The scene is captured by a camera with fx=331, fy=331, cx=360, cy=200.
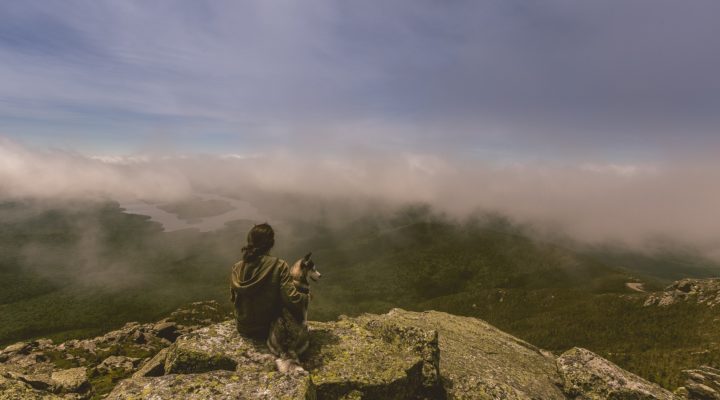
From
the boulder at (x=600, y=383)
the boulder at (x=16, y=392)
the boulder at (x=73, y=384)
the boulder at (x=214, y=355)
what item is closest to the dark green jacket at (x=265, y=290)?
the boulder at (x=214, y=355)

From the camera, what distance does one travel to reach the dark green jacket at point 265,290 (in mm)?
12602

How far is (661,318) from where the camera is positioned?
174 meters

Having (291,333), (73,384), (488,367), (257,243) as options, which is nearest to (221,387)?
(291,333)

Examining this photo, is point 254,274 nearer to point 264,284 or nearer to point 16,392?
→ point 264,284

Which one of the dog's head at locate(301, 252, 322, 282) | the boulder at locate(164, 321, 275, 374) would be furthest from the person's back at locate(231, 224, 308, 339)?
the boulder at locate(164, 321, 275, 374)

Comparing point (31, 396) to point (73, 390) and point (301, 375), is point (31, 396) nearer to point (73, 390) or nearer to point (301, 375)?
point (301, 375)

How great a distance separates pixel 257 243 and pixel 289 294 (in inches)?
90.6

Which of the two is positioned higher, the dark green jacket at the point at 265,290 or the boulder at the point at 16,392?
the dark green jacket at the point at 265,290

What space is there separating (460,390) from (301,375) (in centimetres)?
858

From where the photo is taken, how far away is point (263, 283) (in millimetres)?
12586

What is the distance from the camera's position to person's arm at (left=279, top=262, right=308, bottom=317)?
12.6 m

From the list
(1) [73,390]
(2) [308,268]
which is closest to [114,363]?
(1) [73,390]

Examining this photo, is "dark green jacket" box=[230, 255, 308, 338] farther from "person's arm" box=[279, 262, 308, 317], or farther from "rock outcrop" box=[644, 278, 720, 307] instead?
"rock outcrop" box=[644, 278, 720, 307]

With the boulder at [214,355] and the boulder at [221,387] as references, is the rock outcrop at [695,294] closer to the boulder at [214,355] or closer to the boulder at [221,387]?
the boulder at [214,355]
